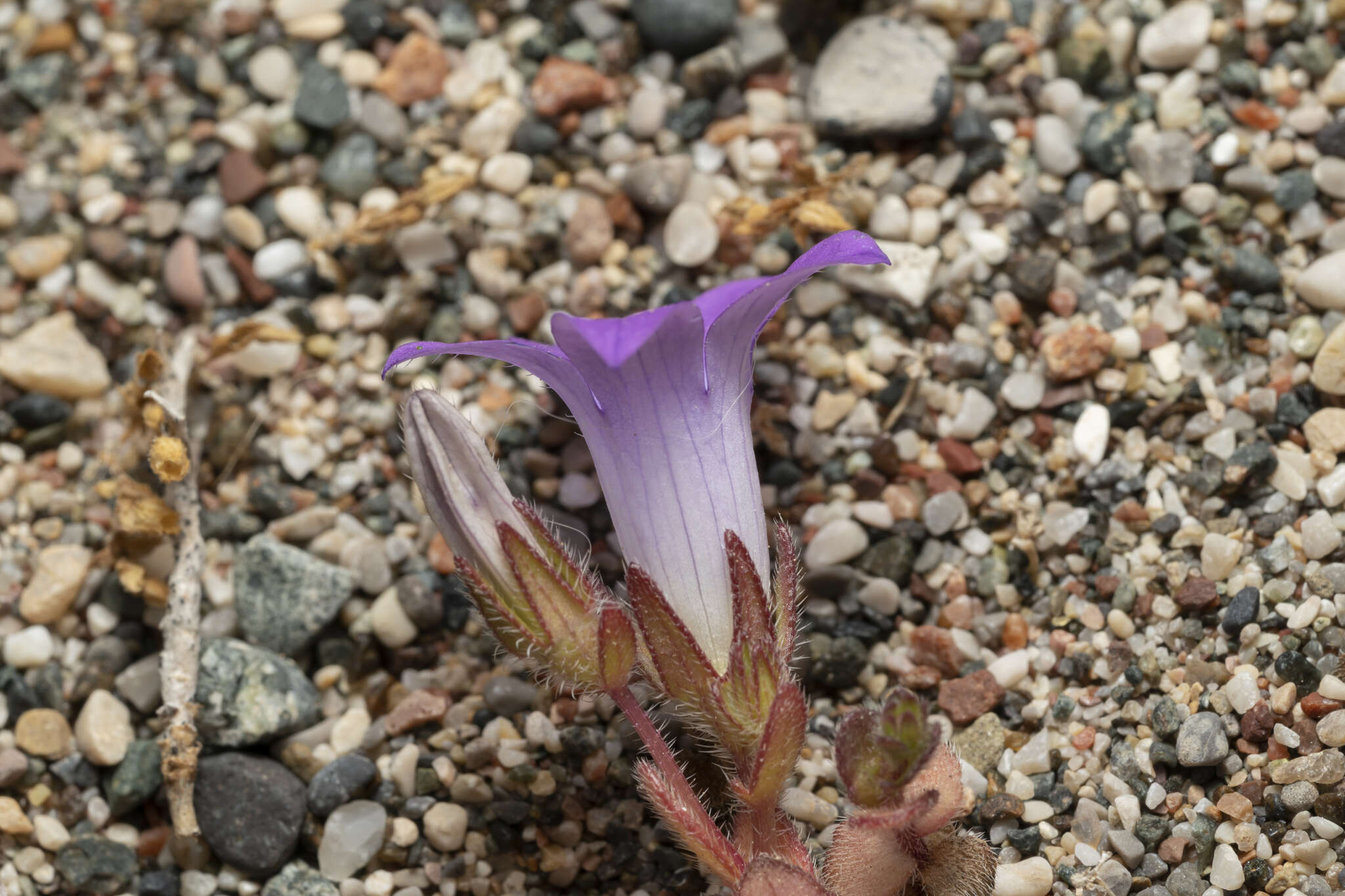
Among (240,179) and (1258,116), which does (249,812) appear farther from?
(1258,116)

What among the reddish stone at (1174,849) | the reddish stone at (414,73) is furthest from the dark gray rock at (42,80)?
the reddish stone at (1174,849)

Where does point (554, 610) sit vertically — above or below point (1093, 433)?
above

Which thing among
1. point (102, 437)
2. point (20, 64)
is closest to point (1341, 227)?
point (102, 437)

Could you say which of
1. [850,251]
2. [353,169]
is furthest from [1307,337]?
[353,169]

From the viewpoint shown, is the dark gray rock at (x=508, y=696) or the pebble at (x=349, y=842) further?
the dark gray rock at (x=508, y=696)

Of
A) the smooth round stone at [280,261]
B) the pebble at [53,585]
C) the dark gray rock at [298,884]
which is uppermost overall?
the smooth round stone at [280,261]

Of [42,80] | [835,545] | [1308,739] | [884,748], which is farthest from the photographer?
[42,80]

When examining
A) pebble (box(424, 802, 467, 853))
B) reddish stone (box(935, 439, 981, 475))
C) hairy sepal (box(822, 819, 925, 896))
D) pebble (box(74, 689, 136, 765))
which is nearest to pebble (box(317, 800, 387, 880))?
pebble (box(424, 802, 467, 853))

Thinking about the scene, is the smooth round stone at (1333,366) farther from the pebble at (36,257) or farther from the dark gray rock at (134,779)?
the pebble at (36,257)
